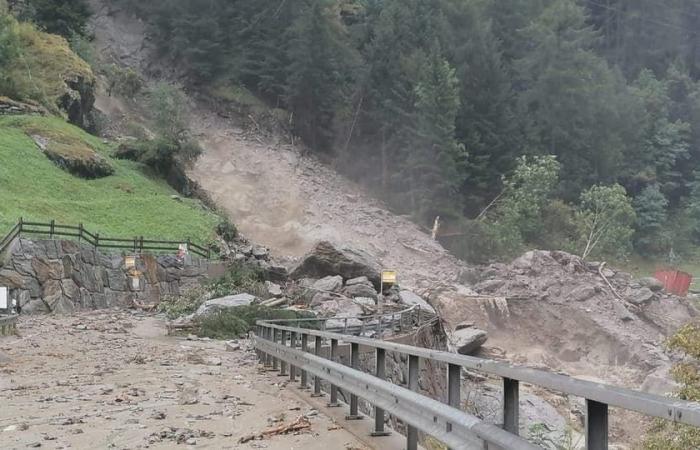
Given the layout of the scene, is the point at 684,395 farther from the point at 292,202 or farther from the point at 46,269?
the point at 292,202

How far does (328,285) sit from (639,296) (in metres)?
21.4

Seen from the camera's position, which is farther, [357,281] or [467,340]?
[467,340]

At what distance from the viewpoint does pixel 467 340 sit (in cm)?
2988

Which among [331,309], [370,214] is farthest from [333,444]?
[370,214]

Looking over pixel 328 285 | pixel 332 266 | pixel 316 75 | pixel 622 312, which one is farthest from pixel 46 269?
pixel 316 75

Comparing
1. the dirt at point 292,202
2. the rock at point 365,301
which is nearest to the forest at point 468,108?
the dirt at point 292,202

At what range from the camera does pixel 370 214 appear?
Result: 177 ft

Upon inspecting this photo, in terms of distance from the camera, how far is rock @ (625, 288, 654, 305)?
39844 mm

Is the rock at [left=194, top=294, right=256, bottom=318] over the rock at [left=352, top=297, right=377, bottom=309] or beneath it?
over

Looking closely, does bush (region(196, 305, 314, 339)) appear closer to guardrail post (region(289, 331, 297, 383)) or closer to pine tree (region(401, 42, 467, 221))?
A: guardrail post (region(289, 331, 297, 383))

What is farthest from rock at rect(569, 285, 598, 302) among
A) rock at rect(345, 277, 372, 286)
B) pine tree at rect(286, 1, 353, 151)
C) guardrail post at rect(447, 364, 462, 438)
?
guardrail post at rect(447, 364, 462, 438)

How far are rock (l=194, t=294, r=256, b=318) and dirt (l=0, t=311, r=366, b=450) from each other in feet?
11.9

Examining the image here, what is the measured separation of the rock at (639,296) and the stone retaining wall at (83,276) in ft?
76.6

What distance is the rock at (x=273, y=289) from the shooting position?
88.6 ft
